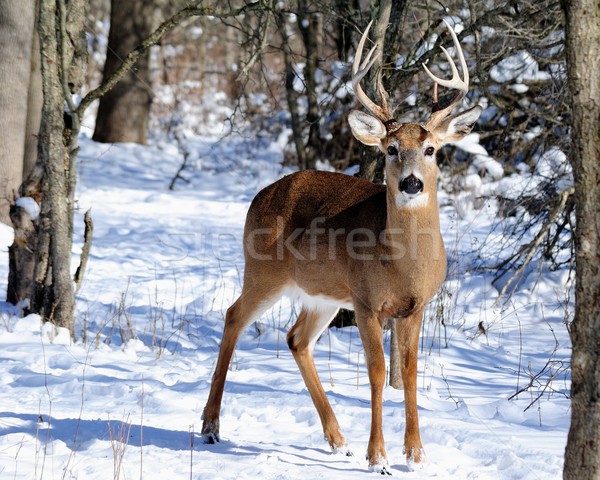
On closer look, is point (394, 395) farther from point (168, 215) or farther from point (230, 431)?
point (168, 215)

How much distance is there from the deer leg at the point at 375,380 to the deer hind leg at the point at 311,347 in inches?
18.3

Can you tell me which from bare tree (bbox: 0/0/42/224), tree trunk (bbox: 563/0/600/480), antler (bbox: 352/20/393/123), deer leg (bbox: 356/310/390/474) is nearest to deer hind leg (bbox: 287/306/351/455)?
deer leg (bbox: 356/310/390/474)

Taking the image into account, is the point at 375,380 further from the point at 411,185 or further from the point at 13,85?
the point at 13,85

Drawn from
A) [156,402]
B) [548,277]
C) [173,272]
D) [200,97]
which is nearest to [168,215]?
[173,272]

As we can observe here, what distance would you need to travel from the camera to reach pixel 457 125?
5270mm

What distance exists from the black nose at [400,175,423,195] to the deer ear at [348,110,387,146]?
0.50m

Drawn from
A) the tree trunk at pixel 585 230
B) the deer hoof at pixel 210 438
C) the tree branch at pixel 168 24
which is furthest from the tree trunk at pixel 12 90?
the tree trunk at pixel 585 230

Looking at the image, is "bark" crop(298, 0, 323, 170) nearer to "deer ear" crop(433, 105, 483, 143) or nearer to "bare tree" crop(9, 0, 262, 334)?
"bare tree" crop(9, 0, 262, 334)

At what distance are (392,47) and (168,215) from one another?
6.50 meters

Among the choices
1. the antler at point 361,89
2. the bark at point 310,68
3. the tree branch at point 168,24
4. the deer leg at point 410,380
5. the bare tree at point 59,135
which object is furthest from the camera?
the bark at point 310,68

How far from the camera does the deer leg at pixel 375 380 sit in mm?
4668

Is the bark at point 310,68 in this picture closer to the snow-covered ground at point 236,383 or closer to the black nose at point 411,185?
the snow-covered ground at point 236,383

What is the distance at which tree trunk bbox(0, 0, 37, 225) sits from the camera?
10.1 metres

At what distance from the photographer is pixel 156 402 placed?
5672 mm
